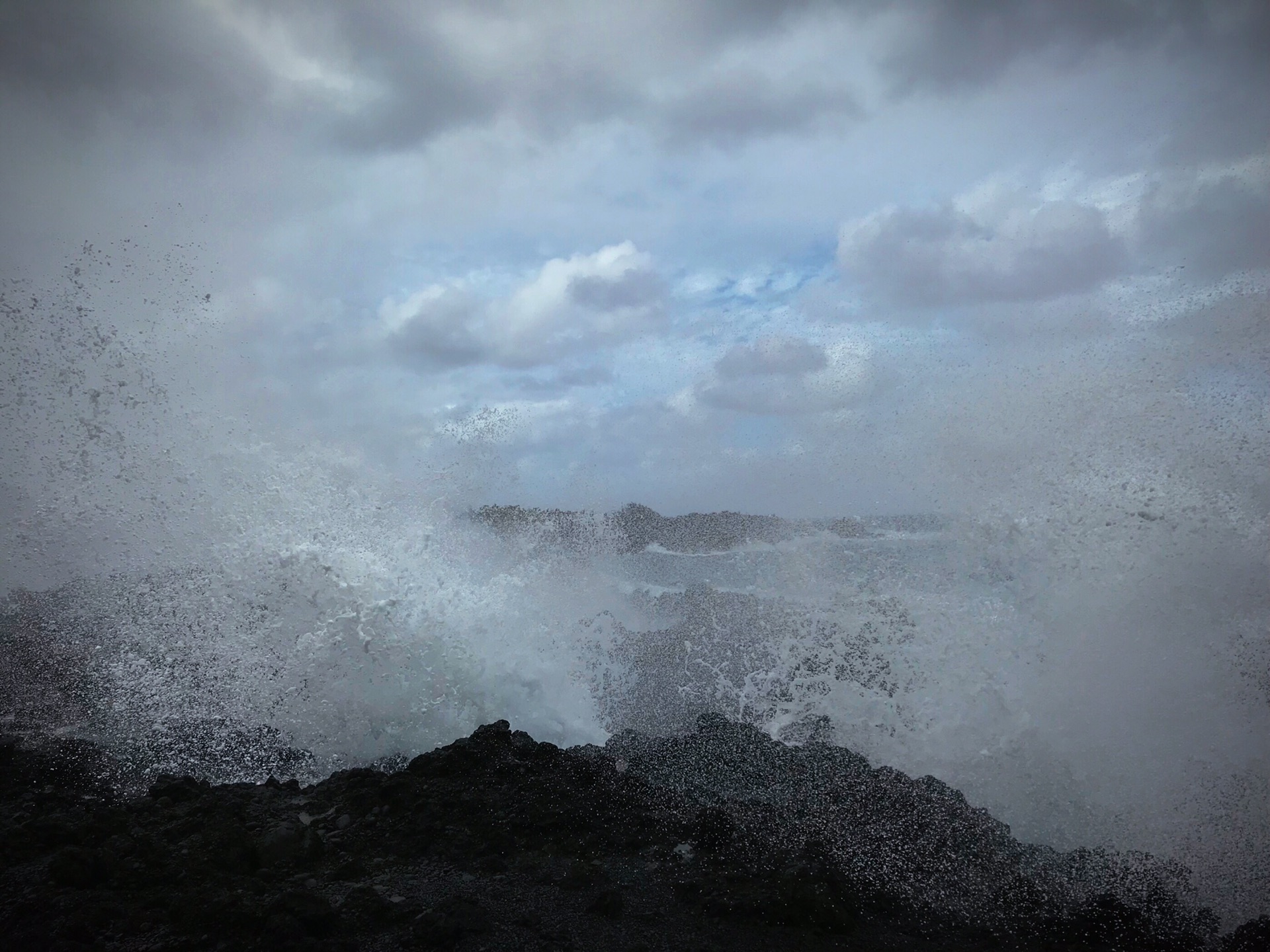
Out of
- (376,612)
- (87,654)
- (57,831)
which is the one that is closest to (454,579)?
(376,612)

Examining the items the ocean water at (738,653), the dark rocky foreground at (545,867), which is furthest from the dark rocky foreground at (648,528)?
the dark rocky foreground at (545,867)

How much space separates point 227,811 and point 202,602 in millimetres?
4996

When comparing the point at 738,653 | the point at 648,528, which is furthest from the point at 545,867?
the point at 648,528

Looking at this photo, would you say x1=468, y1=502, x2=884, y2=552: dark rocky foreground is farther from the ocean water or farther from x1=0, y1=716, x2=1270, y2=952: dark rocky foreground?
x1=0, y1=716, x2=1270, y2=952: dark rocky foreground

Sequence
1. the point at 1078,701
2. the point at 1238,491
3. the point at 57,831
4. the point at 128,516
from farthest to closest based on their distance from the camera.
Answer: the point at 128,516
the point at 1238,491
the point at 1078,701
the point at 57,831

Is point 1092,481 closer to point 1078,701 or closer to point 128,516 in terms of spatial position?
point 1078,701

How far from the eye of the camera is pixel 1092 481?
1145cm

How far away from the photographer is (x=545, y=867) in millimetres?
6191

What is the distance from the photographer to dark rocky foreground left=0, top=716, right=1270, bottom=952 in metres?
5.14

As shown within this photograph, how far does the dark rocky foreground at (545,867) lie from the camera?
16.9 feet

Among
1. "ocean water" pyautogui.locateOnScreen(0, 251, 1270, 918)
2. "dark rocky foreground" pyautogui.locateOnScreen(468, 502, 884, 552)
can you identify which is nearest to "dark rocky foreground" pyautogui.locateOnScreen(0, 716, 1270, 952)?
"ocean water" pyautogui.locateOnScreen(0, 251, 1270, 918)

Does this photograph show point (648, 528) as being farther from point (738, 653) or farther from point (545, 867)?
point (545, 867)

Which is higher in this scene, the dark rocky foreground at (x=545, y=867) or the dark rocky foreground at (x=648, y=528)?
the dark rocky foreground at (x=648, y=528)

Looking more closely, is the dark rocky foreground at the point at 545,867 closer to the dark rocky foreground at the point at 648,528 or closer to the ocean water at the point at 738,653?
the ocean water at the point at 738,653
